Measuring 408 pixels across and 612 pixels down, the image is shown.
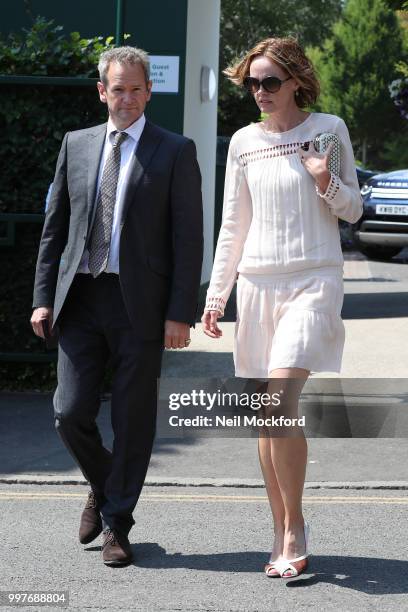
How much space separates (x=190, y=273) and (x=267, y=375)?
1.70ft

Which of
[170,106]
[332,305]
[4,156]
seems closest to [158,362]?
[332,305]

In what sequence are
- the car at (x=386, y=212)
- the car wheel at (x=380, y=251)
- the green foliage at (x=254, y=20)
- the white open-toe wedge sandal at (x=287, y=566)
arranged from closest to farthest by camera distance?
the white open-toe wedge sandal at (x=287, y=566) → the car at (x=386, y=212) → the car wheel at (x=380, y=251) → the green foliage at (x=254, y=20)

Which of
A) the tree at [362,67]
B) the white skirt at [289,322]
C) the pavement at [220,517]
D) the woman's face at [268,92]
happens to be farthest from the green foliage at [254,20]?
the white skirt at [289,322]

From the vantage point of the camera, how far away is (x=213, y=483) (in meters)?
6.91

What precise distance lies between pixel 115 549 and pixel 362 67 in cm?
5686

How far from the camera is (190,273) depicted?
530 centimetres

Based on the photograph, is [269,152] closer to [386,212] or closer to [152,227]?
[152,227]

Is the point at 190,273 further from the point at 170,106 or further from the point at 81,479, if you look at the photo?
the point at 170,106

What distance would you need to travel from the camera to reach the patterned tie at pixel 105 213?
531 cm

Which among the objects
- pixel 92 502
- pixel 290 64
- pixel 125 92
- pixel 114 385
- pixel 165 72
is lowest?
pixel 92 502

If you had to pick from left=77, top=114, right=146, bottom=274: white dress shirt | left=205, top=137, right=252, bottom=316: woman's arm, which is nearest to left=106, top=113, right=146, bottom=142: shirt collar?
left=77, top=114, right=146, bottom=274: white dress shirt

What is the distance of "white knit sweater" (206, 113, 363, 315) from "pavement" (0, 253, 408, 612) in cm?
111

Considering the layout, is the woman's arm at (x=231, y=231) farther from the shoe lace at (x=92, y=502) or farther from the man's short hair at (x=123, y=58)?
the shoe lace at (x=92, y=502)

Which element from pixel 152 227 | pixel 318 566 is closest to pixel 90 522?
pixel 318 566
